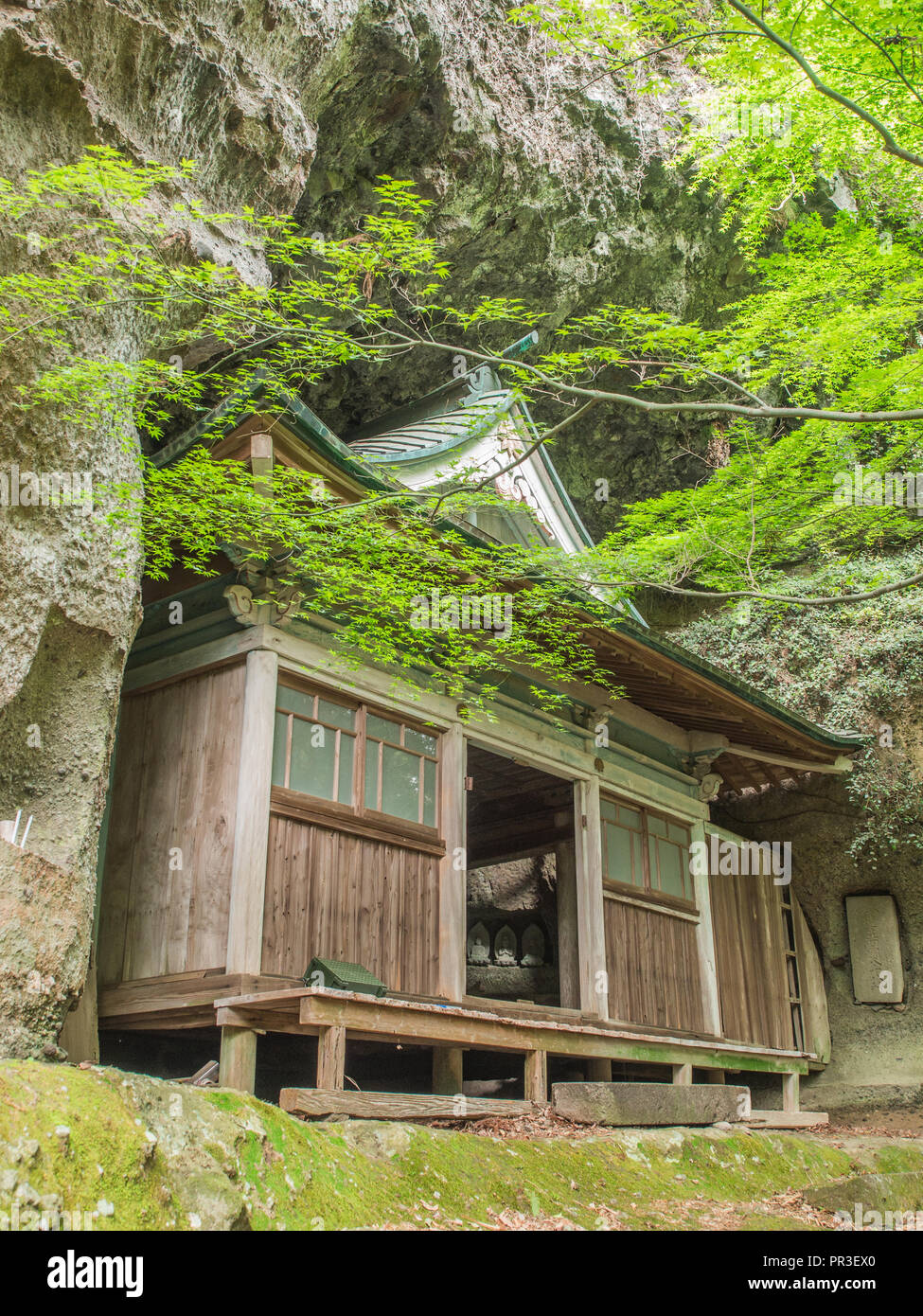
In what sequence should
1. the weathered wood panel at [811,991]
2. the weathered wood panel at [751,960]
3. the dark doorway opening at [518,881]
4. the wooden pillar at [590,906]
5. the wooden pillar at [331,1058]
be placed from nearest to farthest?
the wooden pillar at [331,1058] → the wooden pillar at [590,906] → the dark doorway opening at [518,881] → the weathered wood panel at [751,960] → the weathered wood panel at [811,991]

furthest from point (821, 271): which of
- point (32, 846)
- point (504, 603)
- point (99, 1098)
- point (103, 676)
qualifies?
point (99, 1098)

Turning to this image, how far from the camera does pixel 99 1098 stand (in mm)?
3227

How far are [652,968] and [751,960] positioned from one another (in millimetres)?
2645

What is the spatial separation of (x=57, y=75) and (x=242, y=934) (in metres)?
5.26

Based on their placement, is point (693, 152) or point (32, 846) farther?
point (693, 152)

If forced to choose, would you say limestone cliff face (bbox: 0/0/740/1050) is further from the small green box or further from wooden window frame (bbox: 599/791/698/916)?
wooden window frame (bbox: 599/791/698/916)

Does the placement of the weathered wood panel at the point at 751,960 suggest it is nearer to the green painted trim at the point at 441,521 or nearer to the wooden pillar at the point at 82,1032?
the green painted trim at the point at 441,521

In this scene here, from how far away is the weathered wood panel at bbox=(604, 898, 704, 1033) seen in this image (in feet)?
32.0

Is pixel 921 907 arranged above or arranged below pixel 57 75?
below

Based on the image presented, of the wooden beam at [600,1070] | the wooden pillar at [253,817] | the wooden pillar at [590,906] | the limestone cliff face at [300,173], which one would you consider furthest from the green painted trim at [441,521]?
the wooden beam at [600,1070]

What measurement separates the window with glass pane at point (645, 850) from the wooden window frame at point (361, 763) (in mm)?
2635

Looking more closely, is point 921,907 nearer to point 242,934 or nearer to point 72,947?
point 242,934

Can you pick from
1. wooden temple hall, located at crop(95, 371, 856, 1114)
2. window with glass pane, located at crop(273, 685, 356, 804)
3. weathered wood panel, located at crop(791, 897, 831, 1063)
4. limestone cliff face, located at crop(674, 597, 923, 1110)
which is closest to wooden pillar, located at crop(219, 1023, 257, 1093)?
wooden temple hall, located at crop(95, 371, 856, 1114)

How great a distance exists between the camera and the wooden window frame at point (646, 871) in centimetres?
1005
